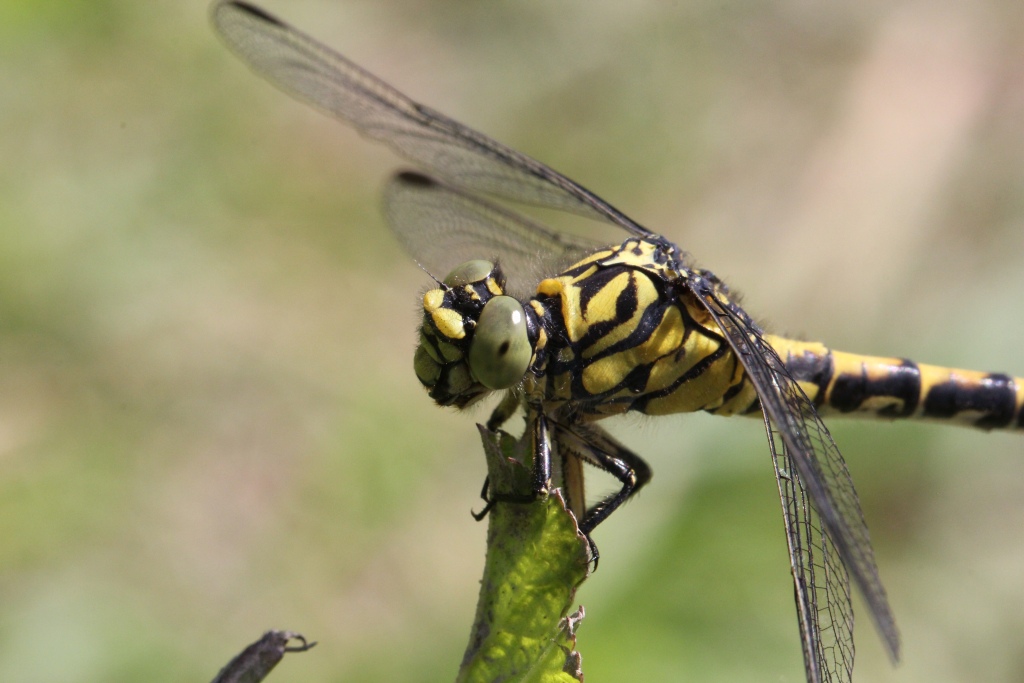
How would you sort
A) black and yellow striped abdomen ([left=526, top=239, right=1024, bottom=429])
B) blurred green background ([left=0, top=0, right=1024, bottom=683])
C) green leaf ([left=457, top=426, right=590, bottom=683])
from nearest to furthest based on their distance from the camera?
green leaf ([left=457, top=426, right=590, bottom=683]) < black and yellow striped abdomen ([left=526, top=239, right=1024, bottom=429]) < blurred green background ([left=0, top=0, right=1024, bottom=683])

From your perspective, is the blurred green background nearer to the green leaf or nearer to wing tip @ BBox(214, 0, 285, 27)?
the green leaf

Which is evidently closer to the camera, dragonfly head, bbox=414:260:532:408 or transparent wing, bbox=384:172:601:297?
dragonfly head, bbox=414:260:532:408

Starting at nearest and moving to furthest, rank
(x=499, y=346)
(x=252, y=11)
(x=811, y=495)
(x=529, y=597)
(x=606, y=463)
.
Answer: (x=529, y=597)
(x=811, y=495)
(x=499, y=346)
(x=606, y=463)
(x=252, y=11)

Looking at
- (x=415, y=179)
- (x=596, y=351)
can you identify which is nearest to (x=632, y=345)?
(x=596, y=351)

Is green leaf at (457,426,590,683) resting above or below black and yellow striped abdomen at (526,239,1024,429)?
below

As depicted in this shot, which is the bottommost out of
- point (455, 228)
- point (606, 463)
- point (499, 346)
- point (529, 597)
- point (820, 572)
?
point (529, 597)

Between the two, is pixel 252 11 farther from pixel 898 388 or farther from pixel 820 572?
pixel 898 388

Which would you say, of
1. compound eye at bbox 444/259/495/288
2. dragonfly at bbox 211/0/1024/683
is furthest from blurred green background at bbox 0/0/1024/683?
compound eye at bbox 444/259/495/288

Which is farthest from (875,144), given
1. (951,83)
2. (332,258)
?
(332,258)
